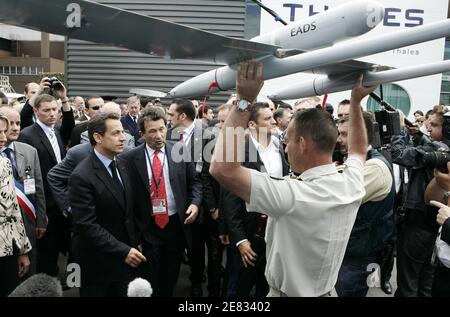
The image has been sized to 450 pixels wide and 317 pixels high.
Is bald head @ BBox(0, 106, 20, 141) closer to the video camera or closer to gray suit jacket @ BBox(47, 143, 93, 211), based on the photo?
gray suit jacket @ BBox(47, 143, 93, 211)

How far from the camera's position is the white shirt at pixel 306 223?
1.82 m

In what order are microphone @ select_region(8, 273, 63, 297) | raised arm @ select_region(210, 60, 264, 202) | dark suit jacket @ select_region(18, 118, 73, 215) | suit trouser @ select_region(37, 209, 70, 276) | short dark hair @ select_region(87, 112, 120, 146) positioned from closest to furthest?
microphone @ select_region(8, 273, 63, 297), raised arm @ select_region(210, 60, 264, 202), short dark hair @ select_region(87, 112, 120, 146), dark suit jacket @ select_region(18, 118, 73, 215), suit trouser @ select_region(37, 209, 70, 276)

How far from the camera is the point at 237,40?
1.73 meters

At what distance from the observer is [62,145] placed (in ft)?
15.2

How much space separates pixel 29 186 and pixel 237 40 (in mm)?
2609

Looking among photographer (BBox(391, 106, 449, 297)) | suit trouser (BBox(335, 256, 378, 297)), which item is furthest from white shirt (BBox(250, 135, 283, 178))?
photographer (BBox(391, 106, 449, 297))

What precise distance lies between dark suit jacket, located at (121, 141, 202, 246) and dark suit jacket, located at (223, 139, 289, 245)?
344 mm

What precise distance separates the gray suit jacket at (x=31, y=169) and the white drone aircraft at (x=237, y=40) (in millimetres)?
2180

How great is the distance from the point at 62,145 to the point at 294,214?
3468 mm

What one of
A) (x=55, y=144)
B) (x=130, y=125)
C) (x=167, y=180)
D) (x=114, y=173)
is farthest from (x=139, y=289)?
(x=130, y=125)

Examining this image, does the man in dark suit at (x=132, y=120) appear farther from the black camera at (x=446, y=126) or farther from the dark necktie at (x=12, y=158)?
the black camera at (x=446, y=126)

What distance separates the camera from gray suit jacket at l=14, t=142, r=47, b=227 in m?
3.62

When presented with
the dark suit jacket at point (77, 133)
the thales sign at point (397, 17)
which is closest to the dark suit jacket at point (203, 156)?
the dark suit jacket at point (77, 133)
